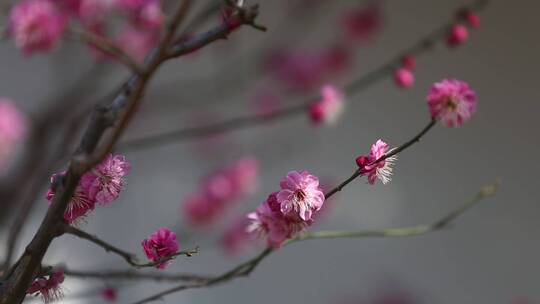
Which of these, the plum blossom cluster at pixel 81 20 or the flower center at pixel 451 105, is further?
the plum blossom cluster at pixel 81 20

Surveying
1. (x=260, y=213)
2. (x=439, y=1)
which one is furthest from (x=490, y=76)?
(x=260, y=213)

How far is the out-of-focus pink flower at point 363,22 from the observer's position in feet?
6.22

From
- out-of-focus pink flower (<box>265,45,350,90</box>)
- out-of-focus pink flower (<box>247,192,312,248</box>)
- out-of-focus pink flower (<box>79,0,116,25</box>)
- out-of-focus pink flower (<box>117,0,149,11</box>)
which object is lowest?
out-of-focus pink flower (<box>247,192,312,248</box>)

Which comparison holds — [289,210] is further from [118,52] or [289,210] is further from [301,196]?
[118,52]

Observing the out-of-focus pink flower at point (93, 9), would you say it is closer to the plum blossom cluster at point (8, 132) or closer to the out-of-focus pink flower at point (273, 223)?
the plum blossom cluster at point (8, 132)

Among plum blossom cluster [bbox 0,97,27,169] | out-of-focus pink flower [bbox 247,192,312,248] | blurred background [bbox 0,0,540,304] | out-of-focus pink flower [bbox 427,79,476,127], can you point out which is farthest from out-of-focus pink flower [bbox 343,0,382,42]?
out-of-focus pink flower [bbox 247,192,312,248]

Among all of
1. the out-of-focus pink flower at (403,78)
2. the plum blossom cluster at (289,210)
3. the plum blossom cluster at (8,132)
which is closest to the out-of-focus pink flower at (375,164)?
the plum blossom cluster at (289,210)

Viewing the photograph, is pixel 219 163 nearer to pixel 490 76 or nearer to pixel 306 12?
pixel 306 12

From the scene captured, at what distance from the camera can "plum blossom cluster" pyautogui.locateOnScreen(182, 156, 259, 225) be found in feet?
5.90

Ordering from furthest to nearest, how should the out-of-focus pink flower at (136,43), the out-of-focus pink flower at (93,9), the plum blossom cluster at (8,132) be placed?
the out-of-focus pink flower at (136,43)
the plum blossom cluster at (8,132)
the out-of-focus pink flower at (93,9)

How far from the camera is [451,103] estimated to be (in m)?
0.74

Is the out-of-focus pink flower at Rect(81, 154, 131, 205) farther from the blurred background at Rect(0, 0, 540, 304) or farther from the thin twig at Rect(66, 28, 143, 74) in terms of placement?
the blurred background at Rect(0, 0, 540, 304)

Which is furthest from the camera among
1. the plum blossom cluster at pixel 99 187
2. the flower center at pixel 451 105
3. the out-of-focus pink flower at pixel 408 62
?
the out-of-focus pink flower at pixel 408 62

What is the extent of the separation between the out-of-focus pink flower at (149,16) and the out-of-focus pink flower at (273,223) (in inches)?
29.9
